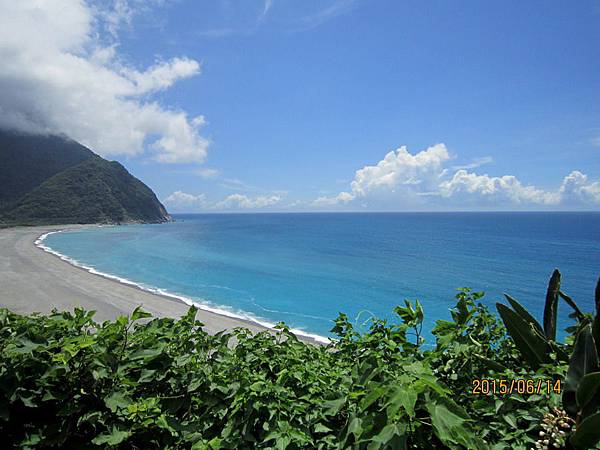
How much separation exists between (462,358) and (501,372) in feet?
0.68

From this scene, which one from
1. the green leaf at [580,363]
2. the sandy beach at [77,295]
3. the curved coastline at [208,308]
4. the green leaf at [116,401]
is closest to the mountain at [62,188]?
the sandy beach at [77,295]

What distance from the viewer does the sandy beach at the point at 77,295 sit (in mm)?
20819

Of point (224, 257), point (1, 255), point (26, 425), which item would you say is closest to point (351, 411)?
point (26, 425)

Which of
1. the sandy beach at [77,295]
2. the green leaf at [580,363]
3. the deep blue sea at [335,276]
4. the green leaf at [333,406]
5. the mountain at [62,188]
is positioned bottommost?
the deep blue sea at [335,276]

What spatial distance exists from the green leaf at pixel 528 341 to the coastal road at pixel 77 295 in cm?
1783

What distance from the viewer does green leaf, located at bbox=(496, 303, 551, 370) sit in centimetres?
195

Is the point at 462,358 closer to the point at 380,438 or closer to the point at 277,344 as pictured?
the point at 380,438

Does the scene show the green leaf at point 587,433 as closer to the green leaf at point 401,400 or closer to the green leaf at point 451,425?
the green leaf at point 451,425

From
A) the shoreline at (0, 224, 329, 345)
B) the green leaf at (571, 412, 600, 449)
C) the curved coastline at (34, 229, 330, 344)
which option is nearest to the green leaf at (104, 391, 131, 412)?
the green leaf at (571, 412, 600, 449)

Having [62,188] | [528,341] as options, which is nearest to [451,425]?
[528,341]

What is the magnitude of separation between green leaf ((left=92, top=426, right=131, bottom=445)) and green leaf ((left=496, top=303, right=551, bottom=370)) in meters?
2.26

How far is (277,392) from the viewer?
1.68m

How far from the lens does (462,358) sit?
195 centimetres

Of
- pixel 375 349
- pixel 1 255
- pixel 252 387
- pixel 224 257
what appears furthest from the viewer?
pixel 224 257
